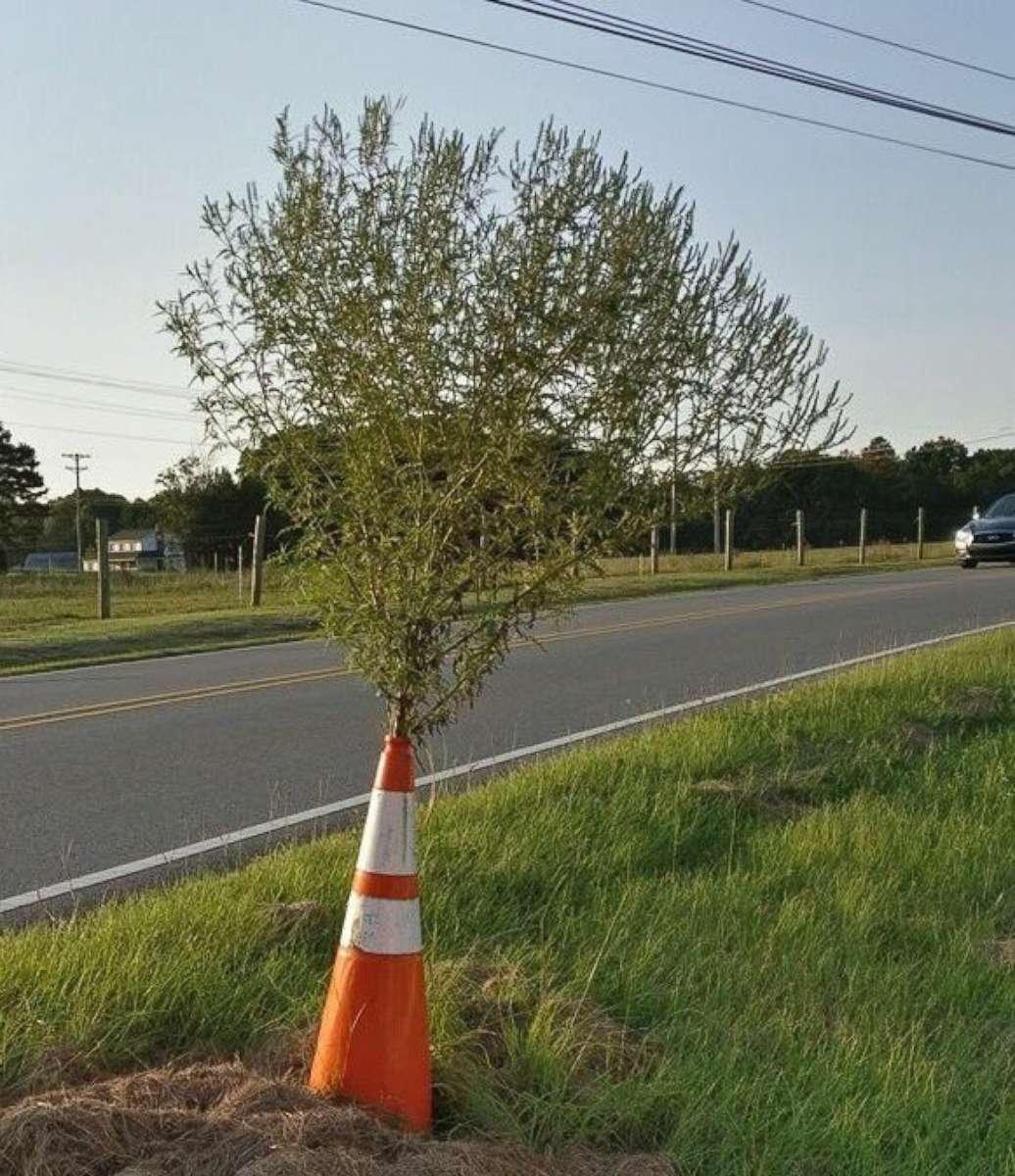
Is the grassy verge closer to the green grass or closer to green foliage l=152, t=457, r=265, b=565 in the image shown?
the green grass

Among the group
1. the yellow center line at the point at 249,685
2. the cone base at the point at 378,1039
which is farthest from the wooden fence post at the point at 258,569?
the cone base at the point at 378,1039

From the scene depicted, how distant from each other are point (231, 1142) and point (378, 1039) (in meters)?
0.47

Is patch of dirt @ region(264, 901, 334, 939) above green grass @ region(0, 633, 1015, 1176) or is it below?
above

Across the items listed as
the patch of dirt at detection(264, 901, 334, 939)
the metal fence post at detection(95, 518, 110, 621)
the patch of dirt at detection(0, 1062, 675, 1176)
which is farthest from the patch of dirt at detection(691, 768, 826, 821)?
the metal fence post at detection(95, 518, 110, 621)

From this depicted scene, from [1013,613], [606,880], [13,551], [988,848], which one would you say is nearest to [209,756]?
[606,880]

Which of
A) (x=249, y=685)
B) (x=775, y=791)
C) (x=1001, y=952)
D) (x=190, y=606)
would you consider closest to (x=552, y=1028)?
(x=1001, y=952)

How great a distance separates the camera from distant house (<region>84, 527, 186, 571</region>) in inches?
3191

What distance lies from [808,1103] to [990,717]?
5.94 metres

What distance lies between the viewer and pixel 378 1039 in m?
3.07

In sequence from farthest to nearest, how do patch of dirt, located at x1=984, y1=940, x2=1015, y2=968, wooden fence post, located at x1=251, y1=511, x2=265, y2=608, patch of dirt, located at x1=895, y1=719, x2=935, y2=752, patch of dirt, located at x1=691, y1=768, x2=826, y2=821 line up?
wooden fence post, located at x1=251, y1=511, x2=265, y2=608 < patch of dirt, located at x1=895, y1=719, x2=935, y2=752 < patch of dirt, located at x1=691, y1=768, x2=826, y2=821 < patch of dirt, located at x1=984, y1=940, x2=1015, y2=968

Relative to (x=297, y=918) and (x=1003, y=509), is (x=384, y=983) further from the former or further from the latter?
(x=1003, y=509)

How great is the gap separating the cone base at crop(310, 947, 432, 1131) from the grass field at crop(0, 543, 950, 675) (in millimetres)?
1067

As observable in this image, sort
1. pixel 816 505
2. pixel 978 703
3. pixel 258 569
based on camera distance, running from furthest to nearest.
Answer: pixel 816 505 < pixel 258 569 < pixel 978 703

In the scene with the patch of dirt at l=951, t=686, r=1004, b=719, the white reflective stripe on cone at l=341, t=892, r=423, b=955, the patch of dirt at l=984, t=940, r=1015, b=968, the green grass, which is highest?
the white reflective stripe on cone at l=341, t=892, r=423, b=955
